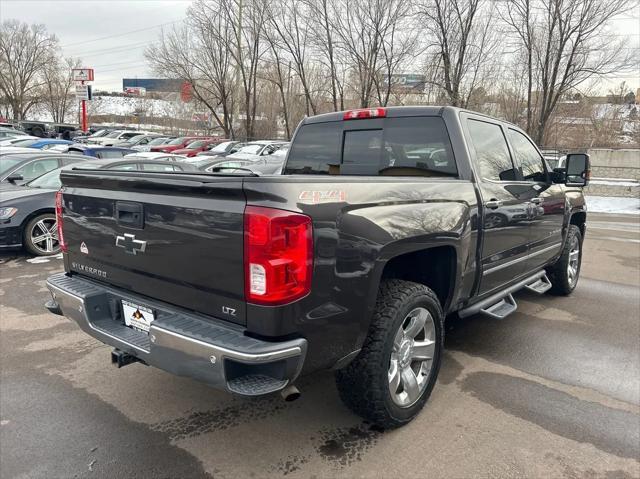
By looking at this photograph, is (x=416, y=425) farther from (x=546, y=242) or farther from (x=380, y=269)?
(x=546, y=242)

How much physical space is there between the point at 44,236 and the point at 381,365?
21.8 ft

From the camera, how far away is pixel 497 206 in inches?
146

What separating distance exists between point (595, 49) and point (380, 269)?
938 inches

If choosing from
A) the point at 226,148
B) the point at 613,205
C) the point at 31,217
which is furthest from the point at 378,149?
the point at 226,148

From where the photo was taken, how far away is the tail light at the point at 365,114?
12.5 ft

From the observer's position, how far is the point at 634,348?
14.3ft

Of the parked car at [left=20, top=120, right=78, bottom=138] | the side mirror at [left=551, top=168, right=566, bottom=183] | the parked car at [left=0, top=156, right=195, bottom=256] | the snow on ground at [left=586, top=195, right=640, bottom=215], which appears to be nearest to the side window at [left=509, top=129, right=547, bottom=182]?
the side mirror at [left=551, top=168, right=566, bottom=183]

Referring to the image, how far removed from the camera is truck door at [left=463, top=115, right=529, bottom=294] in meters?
3.64

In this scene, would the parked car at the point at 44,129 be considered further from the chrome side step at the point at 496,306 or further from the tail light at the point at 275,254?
the tail light at the point at 275,254

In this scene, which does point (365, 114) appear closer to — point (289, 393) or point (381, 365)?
point (381, 365)

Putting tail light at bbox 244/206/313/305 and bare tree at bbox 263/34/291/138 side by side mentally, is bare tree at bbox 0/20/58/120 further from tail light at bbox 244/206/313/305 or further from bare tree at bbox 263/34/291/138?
tail light at bbox 244/206/313/305

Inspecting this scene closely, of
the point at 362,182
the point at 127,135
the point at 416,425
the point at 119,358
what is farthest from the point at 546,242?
the point at 127,135

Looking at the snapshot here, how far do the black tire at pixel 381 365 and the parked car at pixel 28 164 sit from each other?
7.62 meters

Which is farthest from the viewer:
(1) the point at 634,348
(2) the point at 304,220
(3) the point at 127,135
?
(3) the point at 127,135
